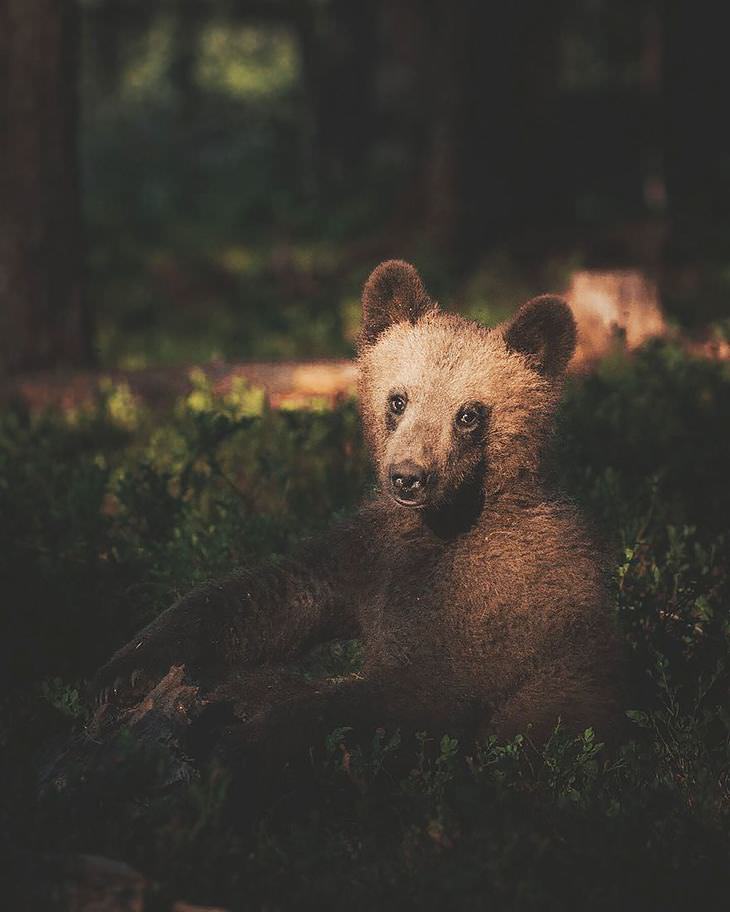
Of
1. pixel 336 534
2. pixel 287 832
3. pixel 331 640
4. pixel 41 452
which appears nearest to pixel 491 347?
pixel 336 534

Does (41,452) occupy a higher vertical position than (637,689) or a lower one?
higher

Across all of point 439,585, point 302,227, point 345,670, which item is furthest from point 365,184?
point 439,585

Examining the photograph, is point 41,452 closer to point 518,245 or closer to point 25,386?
point 25,386

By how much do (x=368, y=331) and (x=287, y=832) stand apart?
1.96m

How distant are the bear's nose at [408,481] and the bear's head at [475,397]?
99 mm

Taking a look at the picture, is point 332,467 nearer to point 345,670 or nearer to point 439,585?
point 345,670

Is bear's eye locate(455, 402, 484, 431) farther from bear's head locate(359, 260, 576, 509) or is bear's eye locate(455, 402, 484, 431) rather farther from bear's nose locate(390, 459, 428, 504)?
bear's nose locate(390, 459, 428, 504)

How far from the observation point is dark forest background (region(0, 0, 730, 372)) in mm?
10391

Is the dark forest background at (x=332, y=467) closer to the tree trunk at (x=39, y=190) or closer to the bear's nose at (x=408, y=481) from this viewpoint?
the tree trunk at (x=39, y=190)

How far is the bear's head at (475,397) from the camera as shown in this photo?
201 inches

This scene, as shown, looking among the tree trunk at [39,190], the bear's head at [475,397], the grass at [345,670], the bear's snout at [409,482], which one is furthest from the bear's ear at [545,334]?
the tree trunk at [39,190]

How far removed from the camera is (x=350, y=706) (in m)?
4.75

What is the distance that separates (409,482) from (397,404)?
484 mm

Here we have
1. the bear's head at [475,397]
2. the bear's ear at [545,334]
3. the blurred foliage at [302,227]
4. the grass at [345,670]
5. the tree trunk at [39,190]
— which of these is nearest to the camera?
the grass at [345,670]
